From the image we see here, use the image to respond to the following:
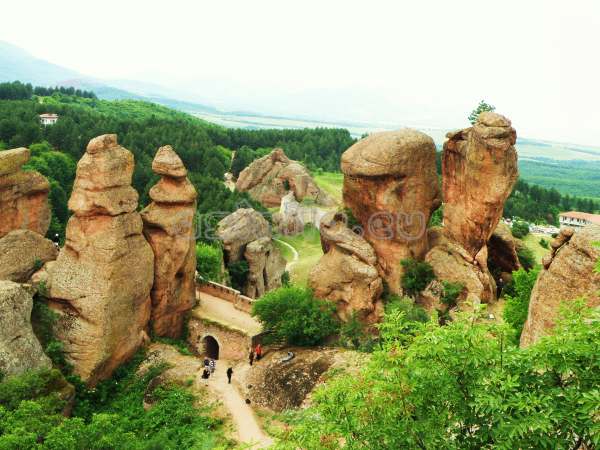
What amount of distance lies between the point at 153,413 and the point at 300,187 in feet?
186

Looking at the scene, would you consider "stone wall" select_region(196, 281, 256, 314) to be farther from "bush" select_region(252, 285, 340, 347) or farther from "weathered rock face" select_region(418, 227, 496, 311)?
"weathered rock face" select_region(418, 227, 496, 311)

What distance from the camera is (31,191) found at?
25.5 meters

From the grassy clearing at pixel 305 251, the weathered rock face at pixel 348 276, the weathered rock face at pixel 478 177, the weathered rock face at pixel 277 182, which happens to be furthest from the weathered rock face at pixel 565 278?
the weathered rock face at pixel 277 182

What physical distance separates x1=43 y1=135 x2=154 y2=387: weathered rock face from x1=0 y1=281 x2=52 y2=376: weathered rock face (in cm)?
181

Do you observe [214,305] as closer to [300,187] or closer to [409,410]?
[409,410]

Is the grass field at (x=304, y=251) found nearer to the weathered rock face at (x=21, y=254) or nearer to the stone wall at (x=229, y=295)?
the stone wall at (x=229, y=295)

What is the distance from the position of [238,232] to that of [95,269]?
23.4 m

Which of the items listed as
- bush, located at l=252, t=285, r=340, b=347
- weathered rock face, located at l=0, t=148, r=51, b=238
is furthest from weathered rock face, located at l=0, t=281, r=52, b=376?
bush, located at l=252, t=285, r=340, b=347

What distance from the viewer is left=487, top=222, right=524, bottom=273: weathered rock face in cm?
3281

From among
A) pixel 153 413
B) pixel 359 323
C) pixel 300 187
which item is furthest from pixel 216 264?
pixel 300 187

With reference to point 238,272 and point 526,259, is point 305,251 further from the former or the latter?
point 526,259

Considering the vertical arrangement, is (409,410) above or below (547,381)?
below

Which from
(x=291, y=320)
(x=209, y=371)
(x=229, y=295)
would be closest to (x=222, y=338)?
(x=209, y=371)

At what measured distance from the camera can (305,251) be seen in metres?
64.6
